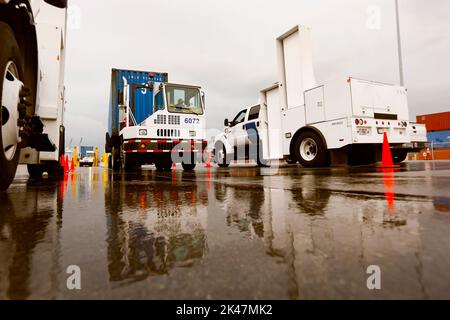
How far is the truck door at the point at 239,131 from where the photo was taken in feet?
37.4

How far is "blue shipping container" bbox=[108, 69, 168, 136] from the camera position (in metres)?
10.0

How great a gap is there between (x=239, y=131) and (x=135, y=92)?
15.0ft

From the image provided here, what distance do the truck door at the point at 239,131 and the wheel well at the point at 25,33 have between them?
347 inches

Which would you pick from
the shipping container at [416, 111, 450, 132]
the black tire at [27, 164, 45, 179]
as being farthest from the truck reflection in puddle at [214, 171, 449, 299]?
the shipping container at [416, 111, 450, 132]

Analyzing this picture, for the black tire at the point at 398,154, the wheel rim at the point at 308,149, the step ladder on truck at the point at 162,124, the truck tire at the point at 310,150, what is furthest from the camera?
the step ladder on truck at the point at 162,124

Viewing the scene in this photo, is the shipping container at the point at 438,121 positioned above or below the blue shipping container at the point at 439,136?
above

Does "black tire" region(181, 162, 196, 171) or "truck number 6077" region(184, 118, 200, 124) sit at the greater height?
"truck number 6077" region(184, 118, 200, 124)

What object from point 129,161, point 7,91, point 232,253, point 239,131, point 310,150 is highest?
point 239,131

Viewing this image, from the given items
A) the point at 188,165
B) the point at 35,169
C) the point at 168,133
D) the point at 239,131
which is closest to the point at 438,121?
the point at 239,131

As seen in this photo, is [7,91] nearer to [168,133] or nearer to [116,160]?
[168,133]

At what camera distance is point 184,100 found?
9.23 meters

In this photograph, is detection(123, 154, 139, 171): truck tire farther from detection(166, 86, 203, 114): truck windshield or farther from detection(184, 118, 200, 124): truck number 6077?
detection(184, 118, 200, 124): truck number 6077

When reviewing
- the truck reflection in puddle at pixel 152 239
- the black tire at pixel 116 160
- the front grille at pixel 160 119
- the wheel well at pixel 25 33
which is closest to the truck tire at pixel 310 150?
the front grille at pixel 160 119

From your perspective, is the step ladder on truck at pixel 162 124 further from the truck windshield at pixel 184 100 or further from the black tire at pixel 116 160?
the black tire at pixel 116 160
